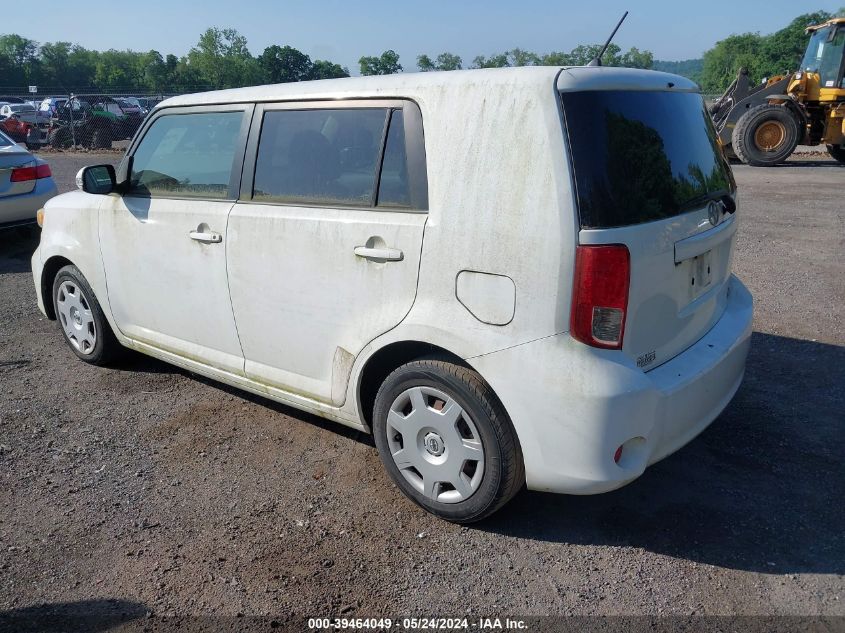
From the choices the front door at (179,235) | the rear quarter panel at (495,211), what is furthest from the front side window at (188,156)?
the rear quarter panel at (495,211)

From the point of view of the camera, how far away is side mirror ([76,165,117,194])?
4.25 meters

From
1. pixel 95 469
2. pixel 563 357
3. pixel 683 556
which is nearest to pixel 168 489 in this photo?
pixel 95 469

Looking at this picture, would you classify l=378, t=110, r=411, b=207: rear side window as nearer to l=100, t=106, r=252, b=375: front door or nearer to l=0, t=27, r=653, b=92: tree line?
l=100, t=106, r=252, b=375: front door

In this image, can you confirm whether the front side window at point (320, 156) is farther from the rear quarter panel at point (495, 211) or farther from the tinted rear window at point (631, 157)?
the tinted rear window at point (631, 157)

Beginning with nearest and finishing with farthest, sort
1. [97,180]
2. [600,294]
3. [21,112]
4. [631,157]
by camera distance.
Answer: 1. [600,294]
2. [631,157]
3. [97,180]
4. [21,112]

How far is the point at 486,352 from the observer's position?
8.97 feet

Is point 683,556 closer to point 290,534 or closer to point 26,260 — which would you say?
point 290,534

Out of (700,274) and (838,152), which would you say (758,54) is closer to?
(838,152)

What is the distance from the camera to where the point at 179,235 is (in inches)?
154

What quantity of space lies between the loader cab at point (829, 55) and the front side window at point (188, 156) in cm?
1708

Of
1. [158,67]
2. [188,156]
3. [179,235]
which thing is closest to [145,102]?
[188,156]

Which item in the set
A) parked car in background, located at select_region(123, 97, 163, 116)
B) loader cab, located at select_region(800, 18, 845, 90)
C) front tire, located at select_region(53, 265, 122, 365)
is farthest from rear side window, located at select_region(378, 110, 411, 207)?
parked car in background, located at select_region(123, 97, 163, 116)

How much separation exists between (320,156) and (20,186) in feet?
21.8

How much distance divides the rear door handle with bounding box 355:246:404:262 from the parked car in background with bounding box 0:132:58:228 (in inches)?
275
